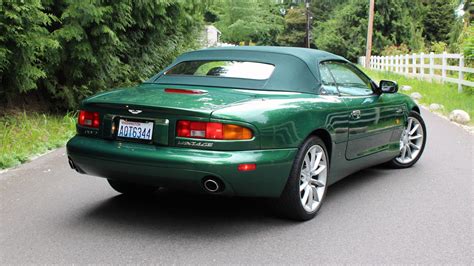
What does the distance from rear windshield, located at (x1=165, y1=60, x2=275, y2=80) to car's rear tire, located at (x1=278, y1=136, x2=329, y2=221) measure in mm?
777

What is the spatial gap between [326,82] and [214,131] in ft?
5.19

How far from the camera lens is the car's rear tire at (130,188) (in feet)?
16.6

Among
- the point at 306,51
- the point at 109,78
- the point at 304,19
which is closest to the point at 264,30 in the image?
the point at 304,19

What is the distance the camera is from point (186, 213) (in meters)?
4.65

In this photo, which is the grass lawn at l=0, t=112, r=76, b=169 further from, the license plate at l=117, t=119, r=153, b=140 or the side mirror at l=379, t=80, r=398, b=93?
the side mirror at l=379, t=80, r=398, b=93

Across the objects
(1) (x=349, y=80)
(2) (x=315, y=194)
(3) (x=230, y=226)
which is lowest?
(3) (x=230, y=226)

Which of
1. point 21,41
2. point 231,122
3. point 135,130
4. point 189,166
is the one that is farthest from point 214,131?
point 21,41

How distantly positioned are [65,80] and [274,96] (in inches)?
264

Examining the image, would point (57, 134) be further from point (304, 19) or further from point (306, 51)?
point (304, 19)

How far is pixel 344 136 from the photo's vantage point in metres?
5.00

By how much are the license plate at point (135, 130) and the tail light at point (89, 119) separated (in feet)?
0.90

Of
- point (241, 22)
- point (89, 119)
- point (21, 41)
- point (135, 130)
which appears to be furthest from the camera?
point (241, 22)

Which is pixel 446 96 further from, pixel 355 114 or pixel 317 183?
pixel 317 183

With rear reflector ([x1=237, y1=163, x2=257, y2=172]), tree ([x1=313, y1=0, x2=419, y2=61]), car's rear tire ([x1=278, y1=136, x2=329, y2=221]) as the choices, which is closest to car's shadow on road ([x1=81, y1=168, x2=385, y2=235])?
car's rear tire ([x1=278, y1=136, x2=329, y2=221])
